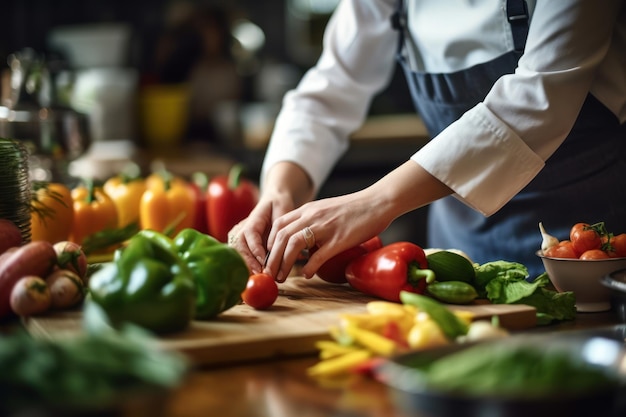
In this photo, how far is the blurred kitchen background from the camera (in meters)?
4.13

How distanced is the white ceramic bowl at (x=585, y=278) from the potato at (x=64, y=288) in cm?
77

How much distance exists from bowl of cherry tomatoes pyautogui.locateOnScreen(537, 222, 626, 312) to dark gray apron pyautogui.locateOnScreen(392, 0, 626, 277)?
34cm

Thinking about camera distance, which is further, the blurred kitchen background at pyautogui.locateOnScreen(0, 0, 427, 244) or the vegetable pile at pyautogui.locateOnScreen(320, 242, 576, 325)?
the blurred kitchen background at pyautogui.locateOnScreen(0, 0, 427, 244)

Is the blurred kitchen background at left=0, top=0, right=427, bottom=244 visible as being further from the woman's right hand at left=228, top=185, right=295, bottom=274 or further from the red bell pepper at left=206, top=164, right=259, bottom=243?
the woman's right hand at left=228, top=185, right=295, bottom=274

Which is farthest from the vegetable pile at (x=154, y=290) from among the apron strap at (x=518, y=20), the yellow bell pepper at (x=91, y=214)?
the apron strap at (x=518, y=20)

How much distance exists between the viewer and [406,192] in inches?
59.9

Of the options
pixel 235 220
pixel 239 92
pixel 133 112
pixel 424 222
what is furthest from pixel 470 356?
pixel 239 92

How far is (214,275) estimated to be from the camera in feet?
4.48

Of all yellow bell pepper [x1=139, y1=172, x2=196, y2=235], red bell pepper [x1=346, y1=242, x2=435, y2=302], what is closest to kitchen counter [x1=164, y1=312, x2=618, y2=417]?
red bell pepper [x1=346, y1=242, x2=435, y2=302]

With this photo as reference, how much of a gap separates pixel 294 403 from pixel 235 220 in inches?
47.5

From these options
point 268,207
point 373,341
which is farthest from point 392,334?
point 268,207

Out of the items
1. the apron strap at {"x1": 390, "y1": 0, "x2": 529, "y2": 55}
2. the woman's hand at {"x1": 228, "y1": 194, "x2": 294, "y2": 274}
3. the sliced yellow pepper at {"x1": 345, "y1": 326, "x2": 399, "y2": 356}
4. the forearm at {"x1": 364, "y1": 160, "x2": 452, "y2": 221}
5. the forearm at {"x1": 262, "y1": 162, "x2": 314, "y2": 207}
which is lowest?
the sliced yellow pepper at {"x1": 345, "y1": 326, "x2": 399, "y2": 356}

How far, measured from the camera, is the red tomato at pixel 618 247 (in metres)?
1.44

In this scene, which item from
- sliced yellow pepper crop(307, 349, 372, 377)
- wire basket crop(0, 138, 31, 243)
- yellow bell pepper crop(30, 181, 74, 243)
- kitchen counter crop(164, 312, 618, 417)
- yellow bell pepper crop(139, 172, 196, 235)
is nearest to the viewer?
kitchen counter crop(164, 312, 618, 417)
